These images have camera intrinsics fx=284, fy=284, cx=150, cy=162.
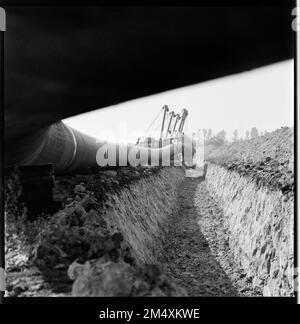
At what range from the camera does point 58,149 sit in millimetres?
4426

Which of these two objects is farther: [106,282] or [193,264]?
[193,264]

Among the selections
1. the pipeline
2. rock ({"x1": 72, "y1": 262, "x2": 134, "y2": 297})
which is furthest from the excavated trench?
the pipeline

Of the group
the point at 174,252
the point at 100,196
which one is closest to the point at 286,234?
the point at 174,252

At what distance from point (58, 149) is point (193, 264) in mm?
3238

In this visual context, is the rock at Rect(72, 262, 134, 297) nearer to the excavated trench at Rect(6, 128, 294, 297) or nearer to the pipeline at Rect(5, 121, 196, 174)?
the excavated trench at Rect(6, 128, 294, 297)

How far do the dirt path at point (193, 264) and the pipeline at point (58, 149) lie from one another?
255 cm

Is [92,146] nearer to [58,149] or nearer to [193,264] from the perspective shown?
[58,149]

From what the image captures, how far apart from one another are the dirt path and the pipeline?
2.55 metres

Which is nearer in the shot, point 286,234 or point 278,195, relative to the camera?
point 286,234

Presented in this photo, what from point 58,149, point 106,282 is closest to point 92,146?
point 58,149

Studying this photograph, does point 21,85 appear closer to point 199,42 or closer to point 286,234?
point 199,42

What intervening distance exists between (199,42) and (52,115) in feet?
5.54

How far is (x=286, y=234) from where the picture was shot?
166 inches

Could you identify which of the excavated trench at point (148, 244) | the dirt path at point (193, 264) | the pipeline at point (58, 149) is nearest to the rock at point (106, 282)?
the excavated trench at point (148, 244)
